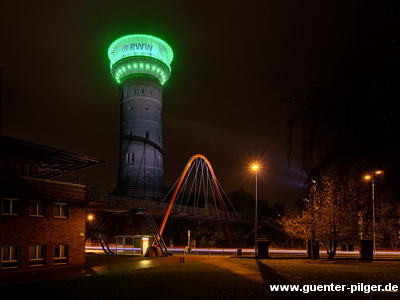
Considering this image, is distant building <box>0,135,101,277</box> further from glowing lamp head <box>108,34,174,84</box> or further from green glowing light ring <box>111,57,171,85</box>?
glowing lamp head <box>108,34,174,84</box>

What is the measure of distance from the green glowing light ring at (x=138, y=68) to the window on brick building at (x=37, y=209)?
58431 mm

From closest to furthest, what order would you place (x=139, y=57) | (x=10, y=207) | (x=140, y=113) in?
(x=10, y=207) → (x=140, y=113) → (x=139, y=57)

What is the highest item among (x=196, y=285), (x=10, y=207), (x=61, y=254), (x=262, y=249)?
(x=10, y=207)

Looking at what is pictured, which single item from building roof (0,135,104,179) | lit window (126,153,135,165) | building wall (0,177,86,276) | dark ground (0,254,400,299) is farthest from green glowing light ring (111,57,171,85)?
dark ground (0,254,400,299)

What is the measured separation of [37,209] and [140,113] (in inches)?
2134

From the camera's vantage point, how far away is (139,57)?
8331 centimetres

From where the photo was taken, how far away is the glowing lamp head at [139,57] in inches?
3278

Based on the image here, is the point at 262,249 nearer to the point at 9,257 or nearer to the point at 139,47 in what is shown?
the point at 9,257

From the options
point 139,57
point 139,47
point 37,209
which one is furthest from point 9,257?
point 139,47

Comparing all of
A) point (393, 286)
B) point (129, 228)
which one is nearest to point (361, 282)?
point (393, 286)

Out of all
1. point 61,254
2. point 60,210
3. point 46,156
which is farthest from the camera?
point 46,156

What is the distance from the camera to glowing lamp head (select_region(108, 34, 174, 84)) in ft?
273

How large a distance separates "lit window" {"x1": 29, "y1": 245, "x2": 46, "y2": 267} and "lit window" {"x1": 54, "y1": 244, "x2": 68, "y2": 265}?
3.62ft

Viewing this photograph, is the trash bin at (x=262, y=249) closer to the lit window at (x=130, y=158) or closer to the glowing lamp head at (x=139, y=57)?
the lit window at (x=130, y=158)
